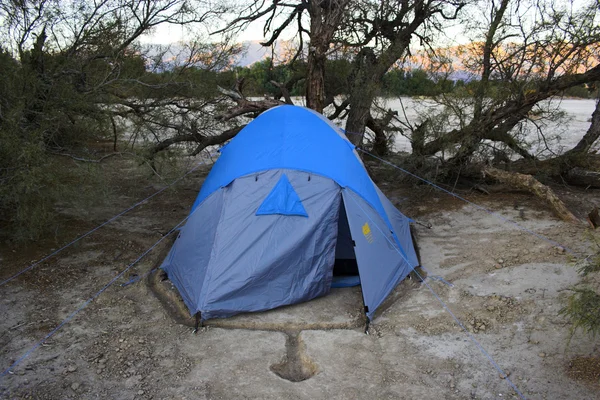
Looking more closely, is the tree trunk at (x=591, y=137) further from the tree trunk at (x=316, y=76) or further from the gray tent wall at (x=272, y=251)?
the gray tent wall at (x=272, y=251)

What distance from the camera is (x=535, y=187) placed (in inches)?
328

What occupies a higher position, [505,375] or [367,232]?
[367,232]

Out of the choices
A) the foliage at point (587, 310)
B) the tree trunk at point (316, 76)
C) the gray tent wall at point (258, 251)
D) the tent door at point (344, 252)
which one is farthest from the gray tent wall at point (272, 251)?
the tree trunk at point (316, 76)

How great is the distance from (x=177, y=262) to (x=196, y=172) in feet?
19.6

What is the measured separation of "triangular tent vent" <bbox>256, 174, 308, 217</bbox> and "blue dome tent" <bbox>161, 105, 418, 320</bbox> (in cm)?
1

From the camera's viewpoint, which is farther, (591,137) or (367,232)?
(591,137)

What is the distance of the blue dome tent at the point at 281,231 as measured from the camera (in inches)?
221

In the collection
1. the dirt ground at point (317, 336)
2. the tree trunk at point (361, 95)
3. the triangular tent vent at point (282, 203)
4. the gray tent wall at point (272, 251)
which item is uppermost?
the tree trunk at point (361, 95)

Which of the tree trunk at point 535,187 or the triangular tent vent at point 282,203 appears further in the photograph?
the tree trunk at point 535,187

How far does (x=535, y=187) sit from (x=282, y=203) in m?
4.95

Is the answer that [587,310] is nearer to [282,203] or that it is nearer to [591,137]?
[282,203]

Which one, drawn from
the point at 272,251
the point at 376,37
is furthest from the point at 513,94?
the point at 272,251

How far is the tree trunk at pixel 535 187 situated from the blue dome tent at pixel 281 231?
9.89ft

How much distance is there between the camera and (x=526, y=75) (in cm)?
893
